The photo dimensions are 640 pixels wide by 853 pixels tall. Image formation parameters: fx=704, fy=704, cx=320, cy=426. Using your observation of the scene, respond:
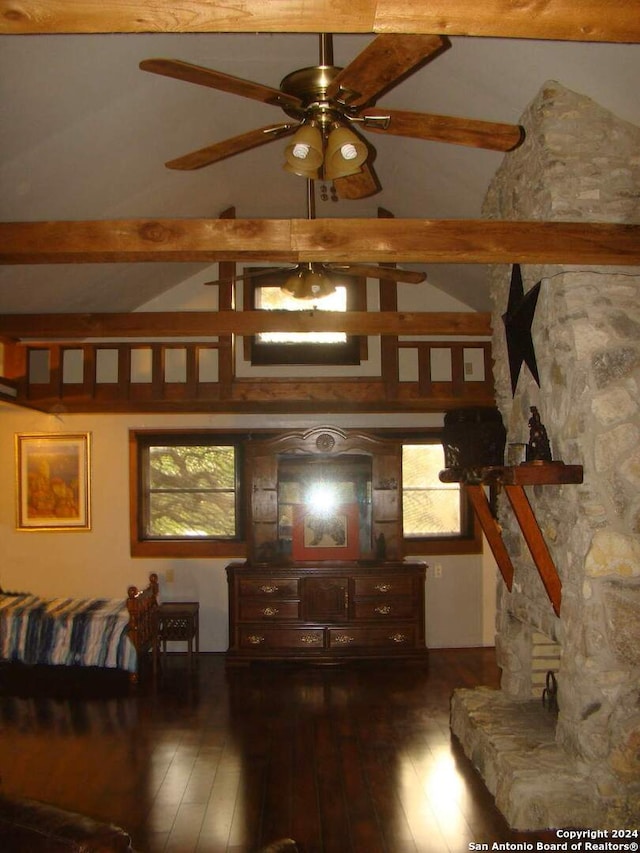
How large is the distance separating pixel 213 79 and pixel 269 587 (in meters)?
4.97

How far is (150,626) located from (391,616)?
2269mm

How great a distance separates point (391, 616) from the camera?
22.0ft

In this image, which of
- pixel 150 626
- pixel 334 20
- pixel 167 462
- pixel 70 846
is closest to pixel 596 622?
pixel 70 846

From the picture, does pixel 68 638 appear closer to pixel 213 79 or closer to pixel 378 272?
pixel 378 272

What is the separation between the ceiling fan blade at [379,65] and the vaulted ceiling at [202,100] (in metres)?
0.25

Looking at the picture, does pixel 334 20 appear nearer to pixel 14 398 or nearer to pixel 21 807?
pixel 21 807

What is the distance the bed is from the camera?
604 centimetres

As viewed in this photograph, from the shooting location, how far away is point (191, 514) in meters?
7.41

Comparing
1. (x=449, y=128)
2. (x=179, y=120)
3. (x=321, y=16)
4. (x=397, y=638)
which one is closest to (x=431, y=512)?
(x=397, y=638)

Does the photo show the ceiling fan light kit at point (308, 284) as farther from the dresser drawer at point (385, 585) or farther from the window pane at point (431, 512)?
the window pane at point (431, 512)

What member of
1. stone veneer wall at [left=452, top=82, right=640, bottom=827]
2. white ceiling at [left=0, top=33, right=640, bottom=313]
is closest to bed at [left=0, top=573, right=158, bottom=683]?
white ceiling at [left=0, top=33, right=640, bottom=313]

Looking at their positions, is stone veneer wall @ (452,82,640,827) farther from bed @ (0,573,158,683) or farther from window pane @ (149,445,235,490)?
window pane @ (149,445,235,490)

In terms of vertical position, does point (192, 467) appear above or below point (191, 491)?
above

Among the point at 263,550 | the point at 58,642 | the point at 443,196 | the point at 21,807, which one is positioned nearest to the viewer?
the point at 21,807
